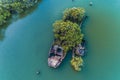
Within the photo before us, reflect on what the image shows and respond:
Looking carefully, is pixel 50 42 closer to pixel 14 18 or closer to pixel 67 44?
pixel 67 44

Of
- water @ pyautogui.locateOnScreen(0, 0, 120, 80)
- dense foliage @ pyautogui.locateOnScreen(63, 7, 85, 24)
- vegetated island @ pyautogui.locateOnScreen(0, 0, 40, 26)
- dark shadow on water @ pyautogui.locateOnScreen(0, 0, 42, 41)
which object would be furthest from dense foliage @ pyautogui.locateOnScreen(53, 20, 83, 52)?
vegetated island @ pyautogui.locateOnScreen(0, 0, 40, 26)

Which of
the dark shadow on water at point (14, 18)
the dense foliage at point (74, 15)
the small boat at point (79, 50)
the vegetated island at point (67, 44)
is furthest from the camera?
the dark shadow on water at point (14, 18)

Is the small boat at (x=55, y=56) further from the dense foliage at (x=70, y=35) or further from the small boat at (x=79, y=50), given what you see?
the small boat at (x=79, y=50)

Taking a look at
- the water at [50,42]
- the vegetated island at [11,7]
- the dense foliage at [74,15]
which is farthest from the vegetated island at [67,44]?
the vegetated island at [11,7]

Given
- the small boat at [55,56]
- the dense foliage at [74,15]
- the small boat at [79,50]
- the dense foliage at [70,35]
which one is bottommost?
the small boat at [55,56]

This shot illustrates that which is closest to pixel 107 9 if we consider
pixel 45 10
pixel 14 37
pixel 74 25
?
pixel 74 25

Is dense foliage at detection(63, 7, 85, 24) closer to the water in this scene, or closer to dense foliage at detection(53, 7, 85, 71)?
dense foliage at detection(53, 7, 85, 71)

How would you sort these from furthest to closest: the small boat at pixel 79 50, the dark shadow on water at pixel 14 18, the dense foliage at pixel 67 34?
the dark shadow on water at pixel 14 18
the dense foliage at pixel 67 34
the small boat at pixel 79 50
